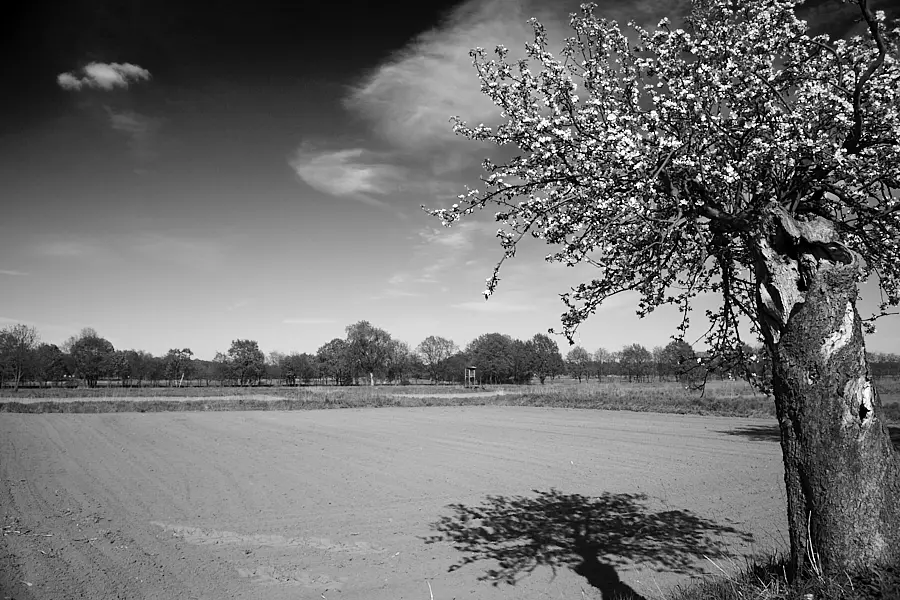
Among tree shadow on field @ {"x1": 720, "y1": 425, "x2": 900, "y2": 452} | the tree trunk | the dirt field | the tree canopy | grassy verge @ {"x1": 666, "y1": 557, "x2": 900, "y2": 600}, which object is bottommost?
tree shadow on field @ {"x1": 720, "y1": 425, "x2": 900, "y2": 452}

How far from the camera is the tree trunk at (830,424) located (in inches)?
157

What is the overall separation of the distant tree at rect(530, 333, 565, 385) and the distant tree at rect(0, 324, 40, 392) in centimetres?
10308

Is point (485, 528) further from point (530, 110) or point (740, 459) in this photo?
point (740, 459)

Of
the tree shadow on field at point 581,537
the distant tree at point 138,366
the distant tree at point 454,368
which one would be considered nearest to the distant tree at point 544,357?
the distant tree at point 454,368

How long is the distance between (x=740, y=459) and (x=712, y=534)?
10.8 m

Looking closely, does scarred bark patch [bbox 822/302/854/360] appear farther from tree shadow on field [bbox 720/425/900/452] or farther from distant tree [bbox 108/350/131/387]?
distant tree [bbox 108/350/131/387]

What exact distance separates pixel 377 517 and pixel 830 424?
980 centimetres

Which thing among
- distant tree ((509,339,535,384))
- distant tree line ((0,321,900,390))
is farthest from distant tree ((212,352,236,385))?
distant tree ((509,339,535,384))

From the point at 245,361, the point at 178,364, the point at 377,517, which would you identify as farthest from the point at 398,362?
the point at 377,517

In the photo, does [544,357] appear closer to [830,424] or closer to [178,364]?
[178,364]

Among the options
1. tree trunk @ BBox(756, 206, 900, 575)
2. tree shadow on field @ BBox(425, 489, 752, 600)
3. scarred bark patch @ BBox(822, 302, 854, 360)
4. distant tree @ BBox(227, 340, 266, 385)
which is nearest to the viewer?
tree trunk @ BBox(756, 206, 900, 575)

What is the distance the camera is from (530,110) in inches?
220

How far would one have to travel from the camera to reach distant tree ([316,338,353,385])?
119062 mm

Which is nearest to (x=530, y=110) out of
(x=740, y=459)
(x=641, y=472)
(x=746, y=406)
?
(x=641, y=472)
